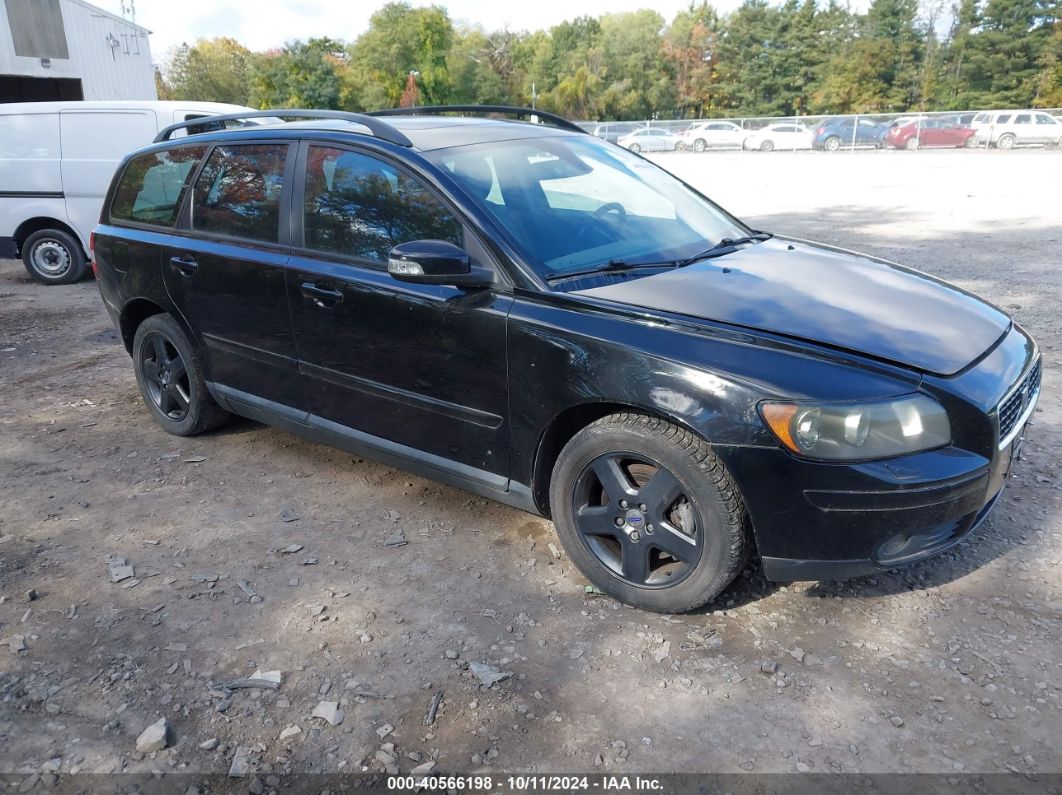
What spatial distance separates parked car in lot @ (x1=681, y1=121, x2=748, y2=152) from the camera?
123ft

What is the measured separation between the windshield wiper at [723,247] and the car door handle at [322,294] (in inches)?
57.6

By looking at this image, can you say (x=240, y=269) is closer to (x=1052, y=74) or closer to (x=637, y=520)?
(x=637, y=520)

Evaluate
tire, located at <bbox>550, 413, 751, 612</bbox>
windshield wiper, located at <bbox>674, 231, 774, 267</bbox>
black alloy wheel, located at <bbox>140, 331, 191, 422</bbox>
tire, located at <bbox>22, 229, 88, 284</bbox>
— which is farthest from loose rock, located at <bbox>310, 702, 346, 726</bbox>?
tire, located at <bbox>22, 229, 88, 284</bbox>

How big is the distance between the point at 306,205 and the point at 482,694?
7.61 feet

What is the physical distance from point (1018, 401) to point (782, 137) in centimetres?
3550

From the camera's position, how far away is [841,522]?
101 inches

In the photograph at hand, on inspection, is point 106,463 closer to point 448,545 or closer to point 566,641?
Result: point 448,545

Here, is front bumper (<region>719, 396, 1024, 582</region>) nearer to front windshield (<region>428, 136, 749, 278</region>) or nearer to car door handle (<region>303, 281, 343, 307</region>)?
front windshield (<region>428, 136, 749, 278</region>)

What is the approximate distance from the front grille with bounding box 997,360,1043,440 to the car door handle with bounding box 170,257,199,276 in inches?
145

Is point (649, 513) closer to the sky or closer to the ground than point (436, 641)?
closer to the sky

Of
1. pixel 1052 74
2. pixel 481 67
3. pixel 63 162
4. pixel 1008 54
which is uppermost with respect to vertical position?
pixel 481 67

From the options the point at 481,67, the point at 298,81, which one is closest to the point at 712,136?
the point at 298,81

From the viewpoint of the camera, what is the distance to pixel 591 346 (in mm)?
2852

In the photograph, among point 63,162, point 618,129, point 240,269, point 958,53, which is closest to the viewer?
A: point 240,269
